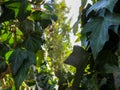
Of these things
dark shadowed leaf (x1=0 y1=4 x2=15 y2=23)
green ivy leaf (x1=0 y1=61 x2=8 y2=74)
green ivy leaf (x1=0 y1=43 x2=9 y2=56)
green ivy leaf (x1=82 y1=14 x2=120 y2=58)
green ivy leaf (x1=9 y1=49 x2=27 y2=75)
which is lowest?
green ivy leaf (x1=0 y1=61 x2=8 y2=74)

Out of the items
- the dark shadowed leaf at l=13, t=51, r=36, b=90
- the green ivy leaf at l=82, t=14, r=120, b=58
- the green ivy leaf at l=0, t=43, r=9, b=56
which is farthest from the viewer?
the green ivy leaf at l=0, t=43, r=9, b=56

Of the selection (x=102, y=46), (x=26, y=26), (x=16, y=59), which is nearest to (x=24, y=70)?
(x=16, y=59)

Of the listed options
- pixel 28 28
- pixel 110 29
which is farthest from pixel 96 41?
pixel 28 28

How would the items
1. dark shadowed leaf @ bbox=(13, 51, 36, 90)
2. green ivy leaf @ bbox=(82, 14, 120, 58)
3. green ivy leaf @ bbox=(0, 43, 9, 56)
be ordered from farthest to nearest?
green ivy leaf @ bbox=(0, 43, 9, 56) < dark shadowed leaf @ bbox=(13, 51, 36, 90) < green ivy leaf @ bbox=(82, 14, 120, 58)

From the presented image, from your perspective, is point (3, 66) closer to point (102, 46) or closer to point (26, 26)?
point (26, 26)

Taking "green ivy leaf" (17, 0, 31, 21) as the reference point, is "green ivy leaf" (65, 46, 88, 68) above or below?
below

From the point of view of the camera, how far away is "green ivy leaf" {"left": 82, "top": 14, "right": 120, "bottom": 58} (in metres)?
0.71

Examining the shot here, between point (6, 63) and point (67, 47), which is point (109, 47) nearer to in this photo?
point (6, 63)

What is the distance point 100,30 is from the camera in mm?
721

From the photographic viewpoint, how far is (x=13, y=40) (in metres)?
1.01

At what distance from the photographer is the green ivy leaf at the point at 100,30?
2.31 ft

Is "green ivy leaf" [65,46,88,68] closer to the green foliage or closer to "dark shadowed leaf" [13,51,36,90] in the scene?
→ the green foliage

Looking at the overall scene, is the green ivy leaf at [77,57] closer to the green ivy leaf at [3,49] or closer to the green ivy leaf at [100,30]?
the green ivy leaf at [100,30]

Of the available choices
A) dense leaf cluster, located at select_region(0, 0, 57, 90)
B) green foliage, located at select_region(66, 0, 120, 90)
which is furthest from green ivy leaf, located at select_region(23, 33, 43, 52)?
green foliage, located at select_region(66, 0, 120, 90)
